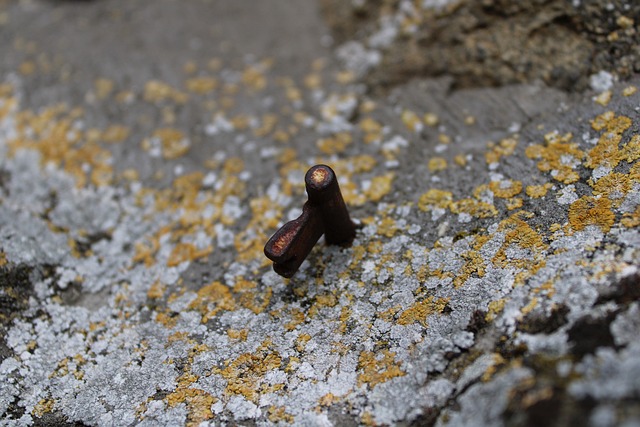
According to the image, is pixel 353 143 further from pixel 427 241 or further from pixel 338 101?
pixel 427 241

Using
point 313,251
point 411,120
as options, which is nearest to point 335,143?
point 411,120

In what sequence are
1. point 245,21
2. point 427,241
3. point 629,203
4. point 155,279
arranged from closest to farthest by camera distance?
point 629,203 < point 427,241 < point 155,279 < point 245,21

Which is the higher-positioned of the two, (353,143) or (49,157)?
(49,157)

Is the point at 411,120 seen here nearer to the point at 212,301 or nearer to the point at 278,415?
the point at 212,301

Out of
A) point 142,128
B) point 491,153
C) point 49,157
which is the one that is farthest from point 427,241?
point 49,157

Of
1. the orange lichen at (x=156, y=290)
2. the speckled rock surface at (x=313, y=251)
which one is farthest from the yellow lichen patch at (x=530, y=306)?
the orange lichen at (x=156, y=290)

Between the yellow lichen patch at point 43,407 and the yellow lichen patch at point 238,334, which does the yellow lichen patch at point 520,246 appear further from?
→ the yellow lichen patch at point 43,407

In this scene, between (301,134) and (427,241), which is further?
(301,134)
